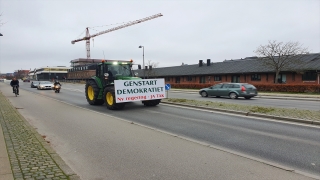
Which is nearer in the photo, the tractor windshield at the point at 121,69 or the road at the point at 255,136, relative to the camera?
the road at the point at 255,136

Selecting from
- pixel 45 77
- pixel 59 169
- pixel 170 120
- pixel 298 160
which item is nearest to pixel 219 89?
pixel 170 120

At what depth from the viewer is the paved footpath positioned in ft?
14.1

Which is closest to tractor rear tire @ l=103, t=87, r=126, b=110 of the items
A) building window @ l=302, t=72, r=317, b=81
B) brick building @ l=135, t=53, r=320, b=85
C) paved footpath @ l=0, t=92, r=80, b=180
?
paved footpath @ l=0, t=92, r=80, b=180

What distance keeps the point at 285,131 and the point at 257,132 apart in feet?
2.87

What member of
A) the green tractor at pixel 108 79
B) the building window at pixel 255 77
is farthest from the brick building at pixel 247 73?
the green tractor at pixel 108 79

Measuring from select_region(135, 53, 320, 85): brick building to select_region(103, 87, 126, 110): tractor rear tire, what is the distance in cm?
2551

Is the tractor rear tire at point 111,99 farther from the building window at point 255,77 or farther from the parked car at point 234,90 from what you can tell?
the building window at point 255,77

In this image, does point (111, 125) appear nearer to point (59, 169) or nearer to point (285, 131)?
point (59, 169)

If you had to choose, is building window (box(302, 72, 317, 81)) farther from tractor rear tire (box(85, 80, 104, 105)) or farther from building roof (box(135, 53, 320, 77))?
tractor rear tire (box(85, 80, 104, 105))

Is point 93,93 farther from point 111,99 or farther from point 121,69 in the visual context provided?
point 111,99

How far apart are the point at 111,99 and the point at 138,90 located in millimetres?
1487

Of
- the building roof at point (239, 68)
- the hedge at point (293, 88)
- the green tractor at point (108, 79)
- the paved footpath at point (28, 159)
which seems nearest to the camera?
the paved footpath at point (28, 159)

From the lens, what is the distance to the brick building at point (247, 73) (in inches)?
1280

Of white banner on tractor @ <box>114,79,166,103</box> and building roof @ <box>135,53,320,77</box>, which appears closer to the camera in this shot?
white banner on tractor @ <box>114,79,166,103</box>
